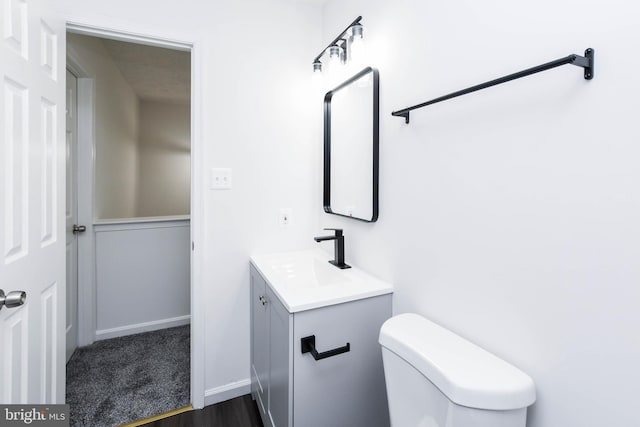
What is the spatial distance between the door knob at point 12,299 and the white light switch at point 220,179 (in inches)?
36.2

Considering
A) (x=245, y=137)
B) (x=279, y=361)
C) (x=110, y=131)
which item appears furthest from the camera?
(x=110, y=131)

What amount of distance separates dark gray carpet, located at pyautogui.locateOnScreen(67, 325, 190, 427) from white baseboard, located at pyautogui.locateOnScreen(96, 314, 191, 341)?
4 cm

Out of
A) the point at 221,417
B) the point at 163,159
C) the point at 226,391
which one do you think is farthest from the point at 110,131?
the point at 221,417

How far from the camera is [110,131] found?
2797mm

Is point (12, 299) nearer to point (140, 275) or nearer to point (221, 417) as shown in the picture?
point (221, 417)

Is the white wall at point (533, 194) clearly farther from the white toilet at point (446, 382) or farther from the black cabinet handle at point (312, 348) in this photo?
the black cabinet handle at point (312, 348)

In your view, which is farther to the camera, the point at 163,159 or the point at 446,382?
the point at 163,159

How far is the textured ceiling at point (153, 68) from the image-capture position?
270 centimetres

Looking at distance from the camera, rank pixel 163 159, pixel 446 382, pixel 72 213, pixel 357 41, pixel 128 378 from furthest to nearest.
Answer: pixel 163 159 < pixel 72 213 < pixel 128 378 < pixel 357 41 < pixel 446 382

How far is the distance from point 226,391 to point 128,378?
68 cm

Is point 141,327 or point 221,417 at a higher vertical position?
point 141,327

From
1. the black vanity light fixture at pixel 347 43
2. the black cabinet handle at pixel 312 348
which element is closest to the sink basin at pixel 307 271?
the black cabinet handle at pixel 312 348

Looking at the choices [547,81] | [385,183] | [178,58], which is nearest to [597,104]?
[547,81]

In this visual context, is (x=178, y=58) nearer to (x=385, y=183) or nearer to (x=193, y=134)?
(x=193, y=134)
